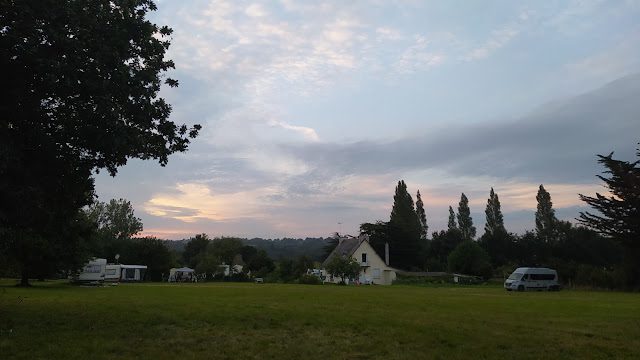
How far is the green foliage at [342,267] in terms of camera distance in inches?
2461

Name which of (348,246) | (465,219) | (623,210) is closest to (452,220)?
(465,219)

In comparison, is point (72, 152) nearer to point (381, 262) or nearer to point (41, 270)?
Result: point (41, 270)

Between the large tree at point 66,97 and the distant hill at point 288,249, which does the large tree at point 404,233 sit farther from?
the large tree at point 66,97

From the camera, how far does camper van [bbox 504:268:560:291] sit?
47438 mm

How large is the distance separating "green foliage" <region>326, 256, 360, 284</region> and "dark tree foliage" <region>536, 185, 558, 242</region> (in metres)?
46.5

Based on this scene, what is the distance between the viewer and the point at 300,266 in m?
72.3

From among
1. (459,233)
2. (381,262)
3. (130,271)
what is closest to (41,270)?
(130,271)

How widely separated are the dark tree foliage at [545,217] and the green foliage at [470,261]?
2408 cm

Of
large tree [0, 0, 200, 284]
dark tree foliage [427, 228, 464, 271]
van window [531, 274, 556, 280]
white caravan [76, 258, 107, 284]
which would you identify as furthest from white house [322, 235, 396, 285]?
large tree [0, 0, 200, 284]

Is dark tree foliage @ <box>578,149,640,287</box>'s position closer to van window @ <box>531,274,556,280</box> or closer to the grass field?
van window @ <box>531,274,556,280</box>

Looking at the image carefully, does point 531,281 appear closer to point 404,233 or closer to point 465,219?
point 404,233

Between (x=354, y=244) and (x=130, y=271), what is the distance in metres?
33.5

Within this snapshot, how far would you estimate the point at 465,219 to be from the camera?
358 ft

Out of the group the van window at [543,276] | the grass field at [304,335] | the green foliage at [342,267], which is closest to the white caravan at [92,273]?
the green foliage at [342,267]
